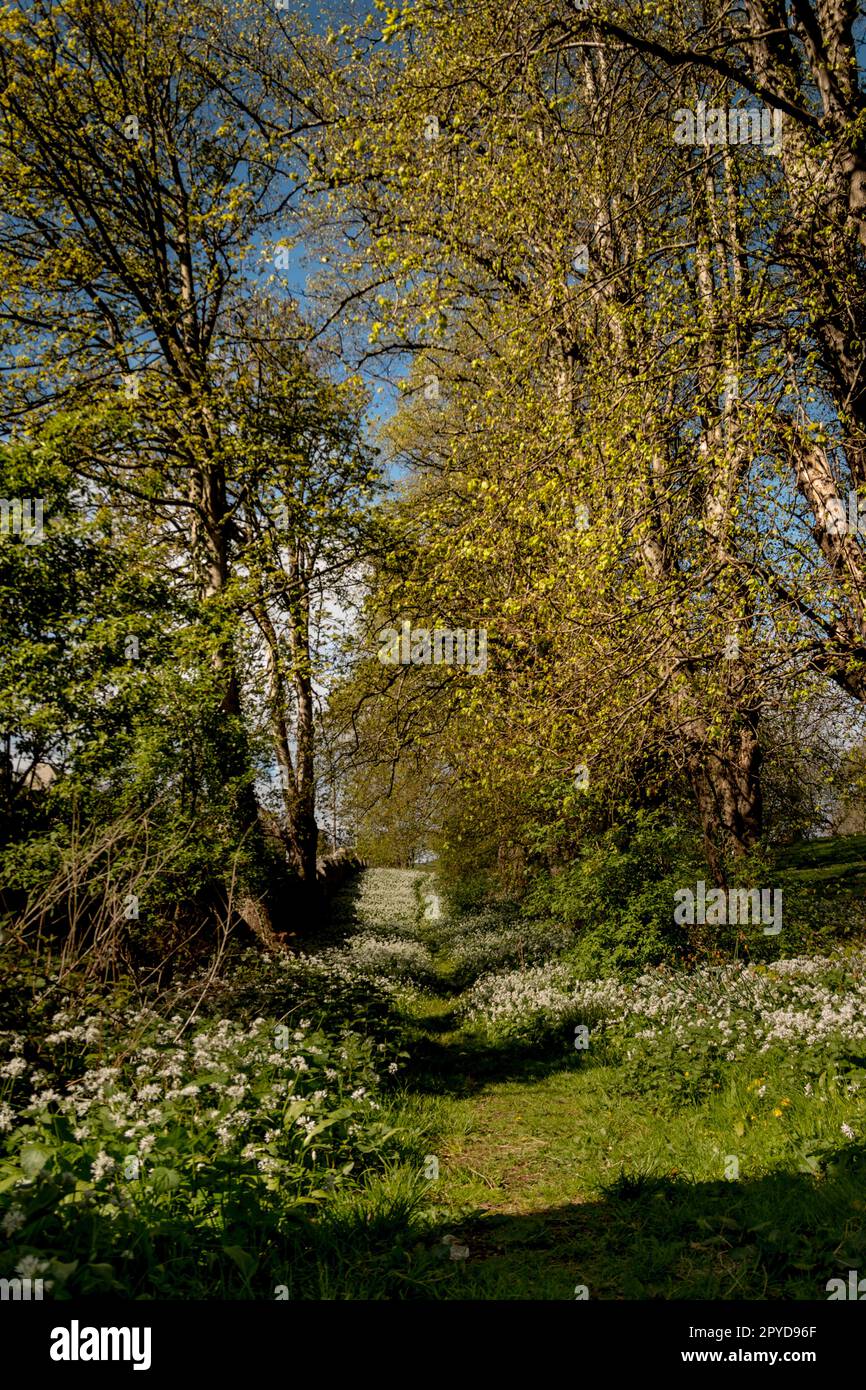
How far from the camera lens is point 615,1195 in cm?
554

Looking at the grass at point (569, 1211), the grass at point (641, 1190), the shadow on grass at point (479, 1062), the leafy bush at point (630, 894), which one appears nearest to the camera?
Answer: the grass at point (569, 1211)

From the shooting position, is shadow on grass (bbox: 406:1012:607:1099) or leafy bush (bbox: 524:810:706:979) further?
leafy bush (bbox: 524:810:706:979)

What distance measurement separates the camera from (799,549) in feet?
26.2

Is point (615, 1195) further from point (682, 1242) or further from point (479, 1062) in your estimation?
point (479, 1062)

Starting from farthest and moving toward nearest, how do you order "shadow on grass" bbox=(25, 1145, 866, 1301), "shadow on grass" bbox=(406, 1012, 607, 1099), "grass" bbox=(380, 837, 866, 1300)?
"shadow on grass" bbox=(406, 1012, 607, 1099)
"grass" bbox=(380, 837, 866, 1300)
"shadow on grass" bbox=(25, 1145, 866, 1301)

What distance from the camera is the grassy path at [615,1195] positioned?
14.2 ft

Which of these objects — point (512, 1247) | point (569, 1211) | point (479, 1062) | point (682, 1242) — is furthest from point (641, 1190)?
point (479, 1062)

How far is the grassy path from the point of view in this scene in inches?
170

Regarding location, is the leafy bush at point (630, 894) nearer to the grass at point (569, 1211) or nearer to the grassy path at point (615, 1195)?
the grassy path at point (615, 1195)

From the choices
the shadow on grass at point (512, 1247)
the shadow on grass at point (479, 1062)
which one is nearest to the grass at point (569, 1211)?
the shadow on grass at point (512, 1247)

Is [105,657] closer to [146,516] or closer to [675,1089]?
[146,516]

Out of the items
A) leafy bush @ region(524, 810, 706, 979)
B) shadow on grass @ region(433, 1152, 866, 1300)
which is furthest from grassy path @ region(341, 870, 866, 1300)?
leafy bush @ region(524, 810, 706, 979)

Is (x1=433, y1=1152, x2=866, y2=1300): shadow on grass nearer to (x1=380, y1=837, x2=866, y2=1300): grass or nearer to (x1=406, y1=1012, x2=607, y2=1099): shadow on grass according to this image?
(x1=380, y1=837, x2=866, y2=1300): grass
